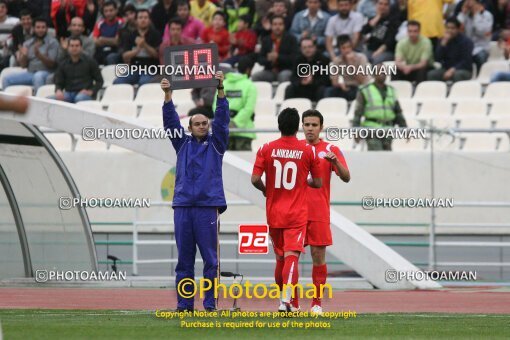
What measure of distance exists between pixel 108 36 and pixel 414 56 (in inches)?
259

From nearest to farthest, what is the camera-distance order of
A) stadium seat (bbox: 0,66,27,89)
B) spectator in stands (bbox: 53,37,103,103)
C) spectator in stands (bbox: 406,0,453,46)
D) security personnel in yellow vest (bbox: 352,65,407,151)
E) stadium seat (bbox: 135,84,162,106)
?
security personnel in yellow vest (bbox: 352,65,407,151), spectator in stands (bbox: 53,37,103,103), spectator in stands (bbox: 406,0,453,46), stadium seat (bbox: 135,84,162,106), stadium seat (bbox: 0,66,27,89)

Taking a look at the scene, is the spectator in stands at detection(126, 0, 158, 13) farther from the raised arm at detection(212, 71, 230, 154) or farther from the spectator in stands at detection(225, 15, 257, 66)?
the raised arm at detection(212, 71, 230, 154)

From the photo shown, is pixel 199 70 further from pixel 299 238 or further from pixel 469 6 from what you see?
pixel 469 6

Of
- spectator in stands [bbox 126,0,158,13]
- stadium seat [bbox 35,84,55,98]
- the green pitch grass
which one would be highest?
spectator in stands [bbox 126,0,158,13]

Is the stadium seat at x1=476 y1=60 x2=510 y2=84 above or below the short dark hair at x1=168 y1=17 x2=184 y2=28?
below

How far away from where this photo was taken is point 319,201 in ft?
43.3

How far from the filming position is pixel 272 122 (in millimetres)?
22344

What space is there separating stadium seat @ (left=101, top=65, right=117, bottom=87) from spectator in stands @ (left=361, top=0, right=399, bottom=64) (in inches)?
202

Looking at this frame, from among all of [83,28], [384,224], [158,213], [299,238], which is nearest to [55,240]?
[158,213]

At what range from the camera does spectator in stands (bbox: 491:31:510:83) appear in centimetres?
2288

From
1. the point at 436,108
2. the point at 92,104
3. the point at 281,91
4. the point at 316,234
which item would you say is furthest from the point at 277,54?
the point at 316,234

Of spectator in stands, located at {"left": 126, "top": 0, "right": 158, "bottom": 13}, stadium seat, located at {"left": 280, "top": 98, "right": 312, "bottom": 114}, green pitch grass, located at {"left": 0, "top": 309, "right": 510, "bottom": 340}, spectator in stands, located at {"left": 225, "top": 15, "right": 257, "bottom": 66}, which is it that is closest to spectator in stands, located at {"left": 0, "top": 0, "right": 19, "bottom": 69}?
spectator in stands, located at {"left": 126, "top": 0, "right": 158, "bottom": 13}

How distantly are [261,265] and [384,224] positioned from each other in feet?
6.87

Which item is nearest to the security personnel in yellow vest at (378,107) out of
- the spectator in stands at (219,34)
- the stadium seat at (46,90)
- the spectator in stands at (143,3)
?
the spectator in stands at (219,34)
